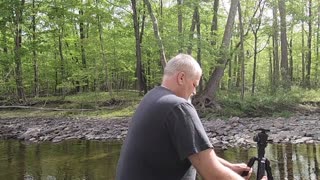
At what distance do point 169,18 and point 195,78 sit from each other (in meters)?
21.3

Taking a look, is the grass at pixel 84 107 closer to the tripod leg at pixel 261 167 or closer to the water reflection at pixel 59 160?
the water reflection at pixel 59 160

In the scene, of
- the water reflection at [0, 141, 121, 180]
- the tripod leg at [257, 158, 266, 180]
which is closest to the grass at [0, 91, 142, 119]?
the water reflection at [0, 141, 121, 180]

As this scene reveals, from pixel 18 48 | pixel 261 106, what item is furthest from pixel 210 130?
pixel 18 48

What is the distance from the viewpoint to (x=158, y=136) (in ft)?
7.13

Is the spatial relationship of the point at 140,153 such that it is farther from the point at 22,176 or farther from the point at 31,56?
the point at 31,56

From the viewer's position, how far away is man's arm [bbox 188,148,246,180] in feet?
6.82

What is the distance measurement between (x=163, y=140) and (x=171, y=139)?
0.16ft

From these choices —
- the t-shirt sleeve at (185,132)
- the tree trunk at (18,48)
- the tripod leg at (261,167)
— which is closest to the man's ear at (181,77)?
the t-shirt sleeve at (185,132)

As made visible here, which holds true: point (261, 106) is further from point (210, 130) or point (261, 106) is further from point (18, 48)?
point (18, 48)

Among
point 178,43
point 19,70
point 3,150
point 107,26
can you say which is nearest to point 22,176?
point 3,150

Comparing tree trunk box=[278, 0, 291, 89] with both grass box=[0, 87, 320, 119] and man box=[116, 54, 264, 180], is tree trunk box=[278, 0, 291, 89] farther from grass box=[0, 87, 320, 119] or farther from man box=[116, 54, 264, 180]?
man box=[116, 54, 264, 180]

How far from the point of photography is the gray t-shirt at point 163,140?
209cm

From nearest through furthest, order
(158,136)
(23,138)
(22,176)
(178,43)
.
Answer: (158,136)
(22,176)
(23,138)
(178,43)

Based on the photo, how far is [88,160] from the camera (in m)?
9.95
